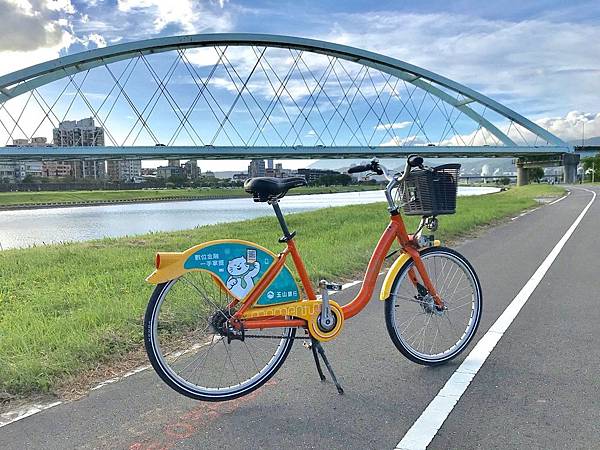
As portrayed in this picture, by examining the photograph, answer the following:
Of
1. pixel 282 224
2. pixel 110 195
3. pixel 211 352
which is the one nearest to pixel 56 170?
pixel 110 195

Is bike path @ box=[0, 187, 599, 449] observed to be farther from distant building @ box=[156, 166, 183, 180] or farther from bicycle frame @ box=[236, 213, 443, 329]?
distant building @ box=[156, 166, 183, 180]

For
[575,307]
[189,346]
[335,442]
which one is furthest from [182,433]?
[575,307]

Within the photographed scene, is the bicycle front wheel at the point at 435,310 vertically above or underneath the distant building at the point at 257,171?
underneath

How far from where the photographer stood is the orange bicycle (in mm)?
2727

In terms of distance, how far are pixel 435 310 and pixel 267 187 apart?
1451 mm

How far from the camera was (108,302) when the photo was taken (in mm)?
4766

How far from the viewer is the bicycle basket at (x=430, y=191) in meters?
3.08

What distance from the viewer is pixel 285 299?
2855 millimetres

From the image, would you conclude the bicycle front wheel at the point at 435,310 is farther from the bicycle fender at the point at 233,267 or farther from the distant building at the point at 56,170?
the distant building at the point at 56,170

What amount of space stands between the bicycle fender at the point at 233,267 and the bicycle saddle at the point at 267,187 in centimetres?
29

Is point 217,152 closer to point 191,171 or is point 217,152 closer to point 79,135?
point 79,135

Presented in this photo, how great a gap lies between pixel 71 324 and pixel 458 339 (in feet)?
9.63

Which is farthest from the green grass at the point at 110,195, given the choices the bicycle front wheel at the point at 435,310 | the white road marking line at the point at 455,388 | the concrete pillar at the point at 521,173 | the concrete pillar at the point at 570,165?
the bicycle front wheel at the point at 435,310

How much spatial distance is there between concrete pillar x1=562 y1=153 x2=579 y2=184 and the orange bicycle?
7114 cm
